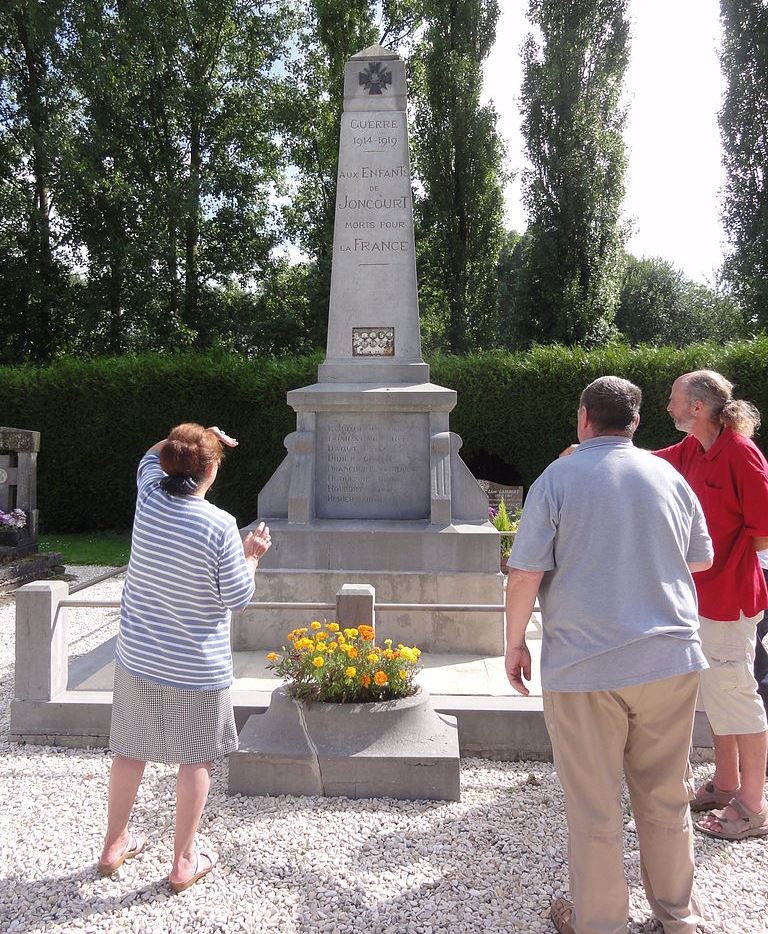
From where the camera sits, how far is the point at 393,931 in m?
2.49

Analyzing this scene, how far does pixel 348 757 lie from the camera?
344 centimetres

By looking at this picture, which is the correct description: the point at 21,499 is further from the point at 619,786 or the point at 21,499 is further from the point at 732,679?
the point at 619,786

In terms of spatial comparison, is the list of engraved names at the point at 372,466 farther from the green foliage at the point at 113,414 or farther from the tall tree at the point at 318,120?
the tall tree at the point at 318,120

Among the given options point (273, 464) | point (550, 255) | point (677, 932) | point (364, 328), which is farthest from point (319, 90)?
point (677, 932)

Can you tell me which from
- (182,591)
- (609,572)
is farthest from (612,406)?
(182,591)

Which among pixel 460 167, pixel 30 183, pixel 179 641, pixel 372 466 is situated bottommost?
pixel 179 641

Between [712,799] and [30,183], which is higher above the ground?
[30,183]

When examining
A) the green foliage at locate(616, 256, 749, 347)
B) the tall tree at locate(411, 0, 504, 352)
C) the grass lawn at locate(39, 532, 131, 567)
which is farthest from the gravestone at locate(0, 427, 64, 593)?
the green foliage at locate(616, 256, 749, 347)

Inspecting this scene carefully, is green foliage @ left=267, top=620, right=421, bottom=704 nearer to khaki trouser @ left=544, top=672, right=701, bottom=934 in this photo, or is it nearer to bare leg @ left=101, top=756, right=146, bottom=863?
bare leg @ left=101, top=756, right=146, bottom=863

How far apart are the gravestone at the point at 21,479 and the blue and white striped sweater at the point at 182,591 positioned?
829 centimetres

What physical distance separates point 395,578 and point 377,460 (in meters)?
1.35

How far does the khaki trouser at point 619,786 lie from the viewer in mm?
2195

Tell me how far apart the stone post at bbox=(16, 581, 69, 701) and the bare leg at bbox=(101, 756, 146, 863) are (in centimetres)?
156

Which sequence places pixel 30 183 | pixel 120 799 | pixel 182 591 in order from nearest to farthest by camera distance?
pixel 182 591 < pixel 120 799 < pixel 30 183
